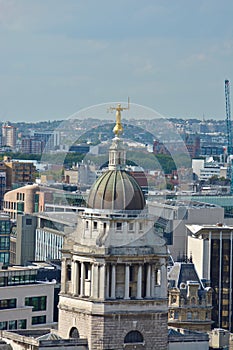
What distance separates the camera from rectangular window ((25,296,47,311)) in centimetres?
7819

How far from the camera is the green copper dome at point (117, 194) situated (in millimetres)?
55156

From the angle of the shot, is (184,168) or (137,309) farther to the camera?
(184,168)

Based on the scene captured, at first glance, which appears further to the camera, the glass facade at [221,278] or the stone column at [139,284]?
the glass facade at [221,278]

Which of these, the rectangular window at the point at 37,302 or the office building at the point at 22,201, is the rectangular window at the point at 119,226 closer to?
the rectangular window at the point at 37,302

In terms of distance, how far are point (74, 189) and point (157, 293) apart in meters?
19.3

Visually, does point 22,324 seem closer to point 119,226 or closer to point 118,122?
point 118,122

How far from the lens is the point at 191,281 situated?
84438mm

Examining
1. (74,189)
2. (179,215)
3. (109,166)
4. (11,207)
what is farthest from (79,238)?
(11,207)

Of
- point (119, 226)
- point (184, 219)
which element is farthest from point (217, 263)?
point (119, 226)

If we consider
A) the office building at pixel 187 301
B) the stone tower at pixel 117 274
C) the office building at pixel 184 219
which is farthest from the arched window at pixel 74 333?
the office building at pixel 184 219

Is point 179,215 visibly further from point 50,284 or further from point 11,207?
point 11,207

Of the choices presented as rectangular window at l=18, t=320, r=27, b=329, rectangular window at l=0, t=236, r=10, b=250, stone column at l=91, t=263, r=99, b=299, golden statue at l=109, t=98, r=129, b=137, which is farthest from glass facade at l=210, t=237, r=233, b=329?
stone column at l=91, t=263, r=99, b=299

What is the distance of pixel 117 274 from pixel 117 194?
2.59 metres

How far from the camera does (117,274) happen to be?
55.0 m
